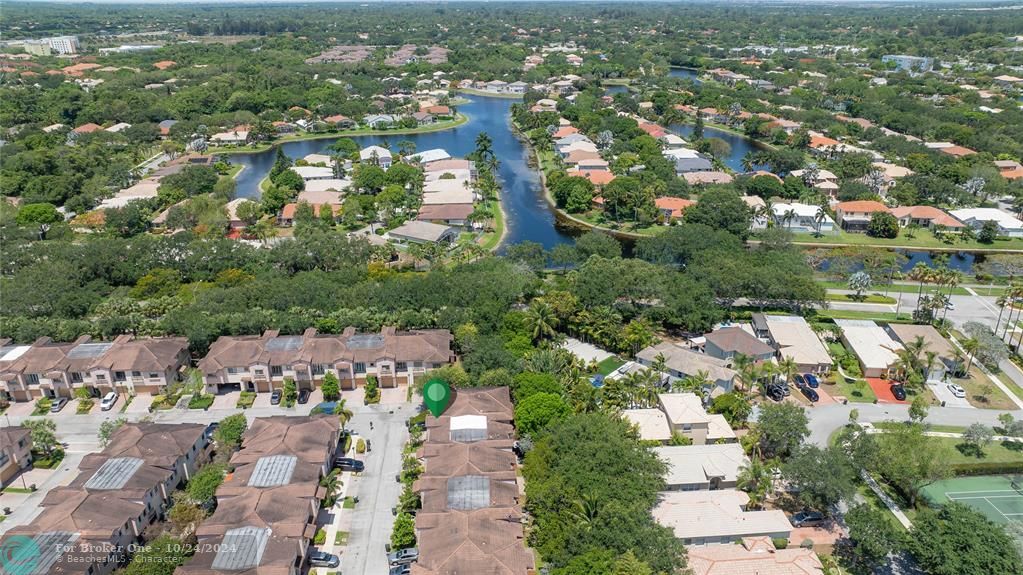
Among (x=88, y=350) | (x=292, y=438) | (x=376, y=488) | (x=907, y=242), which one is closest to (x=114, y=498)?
(x=292, y=438)

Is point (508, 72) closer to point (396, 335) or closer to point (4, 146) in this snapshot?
point (4, 146)

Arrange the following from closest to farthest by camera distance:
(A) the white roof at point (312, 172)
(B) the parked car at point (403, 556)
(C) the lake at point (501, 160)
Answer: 1. (B) the parked car at point (403, 556)
2. (C) the lake at point (501, 160)
3. (A) the white roof at point (312, 172)

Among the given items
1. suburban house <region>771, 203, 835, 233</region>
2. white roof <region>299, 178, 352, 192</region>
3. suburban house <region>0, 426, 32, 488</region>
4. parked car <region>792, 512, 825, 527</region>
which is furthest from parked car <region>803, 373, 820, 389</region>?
white roof <region>299, 178, 352, 192</region>

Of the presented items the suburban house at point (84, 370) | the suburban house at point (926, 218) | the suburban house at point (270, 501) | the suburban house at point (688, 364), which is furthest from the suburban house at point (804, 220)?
the suburban house at point (84, 370)

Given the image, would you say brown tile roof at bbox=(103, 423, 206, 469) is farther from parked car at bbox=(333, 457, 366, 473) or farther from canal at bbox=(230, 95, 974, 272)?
canal at bbox=(230, 95, 974, 272)

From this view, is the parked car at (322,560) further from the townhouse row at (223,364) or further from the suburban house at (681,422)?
the suburban house at (681,422)

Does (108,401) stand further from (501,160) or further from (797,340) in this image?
(501,160)

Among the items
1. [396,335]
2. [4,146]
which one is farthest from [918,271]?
[4,146]

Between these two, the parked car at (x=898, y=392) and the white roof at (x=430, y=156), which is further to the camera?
the white roof at (x=430, y=156)
